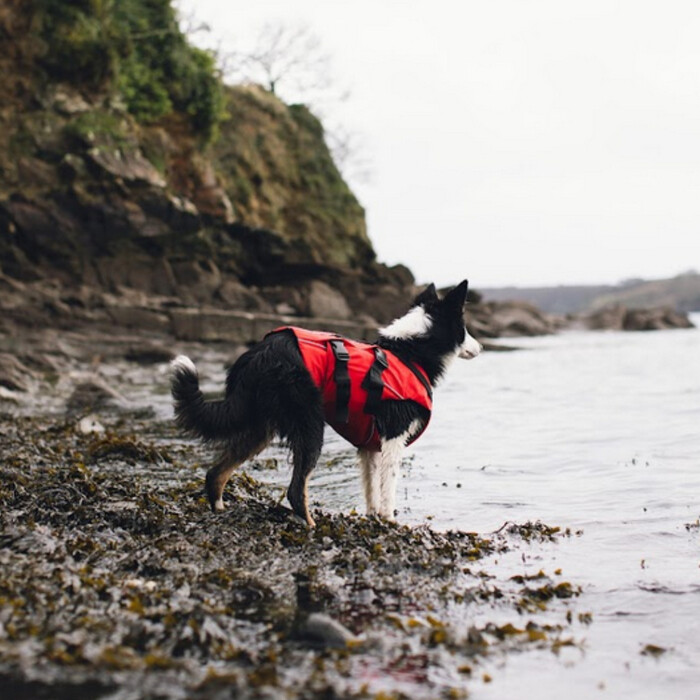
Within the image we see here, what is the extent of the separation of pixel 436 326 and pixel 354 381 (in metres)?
1.08

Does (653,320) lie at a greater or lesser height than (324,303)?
lesser

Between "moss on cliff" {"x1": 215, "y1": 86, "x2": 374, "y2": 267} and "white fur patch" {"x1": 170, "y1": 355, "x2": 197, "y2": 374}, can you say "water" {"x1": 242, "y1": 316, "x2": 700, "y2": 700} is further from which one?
"moss on cliff" {"x1": 215, "y1": 86, "x2": 374, "y2": 267}

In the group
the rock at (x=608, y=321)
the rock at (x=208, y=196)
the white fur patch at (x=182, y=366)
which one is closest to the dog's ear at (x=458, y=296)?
the white fur patch at (x=182, y=366)

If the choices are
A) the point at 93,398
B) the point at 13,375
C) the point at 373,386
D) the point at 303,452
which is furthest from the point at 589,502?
the point at 13,375

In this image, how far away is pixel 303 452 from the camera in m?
6.03

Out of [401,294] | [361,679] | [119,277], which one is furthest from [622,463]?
[401,294]

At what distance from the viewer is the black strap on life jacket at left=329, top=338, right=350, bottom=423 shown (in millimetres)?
6203

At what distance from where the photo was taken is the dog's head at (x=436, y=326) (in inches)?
274

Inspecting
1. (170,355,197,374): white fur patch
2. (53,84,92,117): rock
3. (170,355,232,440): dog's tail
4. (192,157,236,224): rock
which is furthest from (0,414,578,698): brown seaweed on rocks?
(192,157,236,224): rock

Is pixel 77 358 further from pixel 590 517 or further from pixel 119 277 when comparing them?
pixel 590 517

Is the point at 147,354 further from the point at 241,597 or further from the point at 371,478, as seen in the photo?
the point at 241,597

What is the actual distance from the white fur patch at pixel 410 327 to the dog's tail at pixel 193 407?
5.26 feet

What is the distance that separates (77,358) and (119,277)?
5097 mm

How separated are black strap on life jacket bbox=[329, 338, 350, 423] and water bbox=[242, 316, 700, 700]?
1.50 metres
